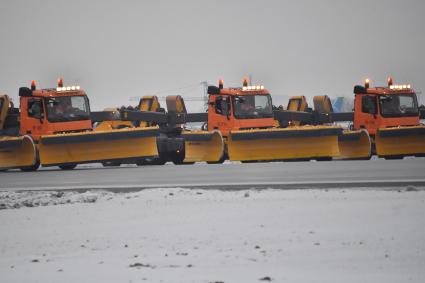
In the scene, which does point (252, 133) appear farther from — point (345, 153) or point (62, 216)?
point (62, 216)

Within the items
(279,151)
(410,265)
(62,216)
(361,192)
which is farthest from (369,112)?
(410,265)

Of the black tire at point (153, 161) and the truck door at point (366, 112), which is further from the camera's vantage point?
the black tire at point (153, 161)

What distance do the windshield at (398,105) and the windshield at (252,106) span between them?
355 centimetres

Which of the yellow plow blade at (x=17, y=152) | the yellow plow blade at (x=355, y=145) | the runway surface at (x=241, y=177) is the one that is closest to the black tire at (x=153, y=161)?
the yellow plow blade at (x=17, y=152)

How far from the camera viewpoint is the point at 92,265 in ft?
31.1

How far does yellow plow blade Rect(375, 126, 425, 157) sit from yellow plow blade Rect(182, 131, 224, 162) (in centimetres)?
461

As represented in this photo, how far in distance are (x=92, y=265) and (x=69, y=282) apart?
889 mm

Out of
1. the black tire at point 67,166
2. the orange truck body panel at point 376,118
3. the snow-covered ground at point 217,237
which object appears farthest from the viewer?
the orange truck body panel at point 376,118

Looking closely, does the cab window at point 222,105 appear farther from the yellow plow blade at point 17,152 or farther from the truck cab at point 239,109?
the yellow plow blade at point 17,152

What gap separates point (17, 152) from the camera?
26.0 metres

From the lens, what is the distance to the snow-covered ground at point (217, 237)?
891 centimetres

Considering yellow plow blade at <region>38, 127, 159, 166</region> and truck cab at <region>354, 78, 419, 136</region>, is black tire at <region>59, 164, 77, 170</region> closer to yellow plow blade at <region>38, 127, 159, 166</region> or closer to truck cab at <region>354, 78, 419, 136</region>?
yellow plow blade at <region>38, 127, 159, 166</region>

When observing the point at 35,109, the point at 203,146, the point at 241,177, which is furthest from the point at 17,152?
the point at 241,177

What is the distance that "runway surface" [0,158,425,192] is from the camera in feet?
58.3
